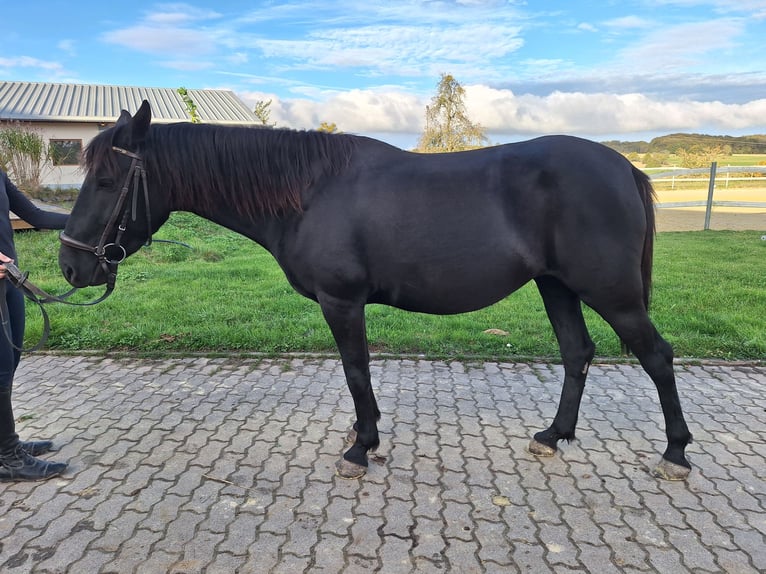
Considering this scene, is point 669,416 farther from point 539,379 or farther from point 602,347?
point 602,347

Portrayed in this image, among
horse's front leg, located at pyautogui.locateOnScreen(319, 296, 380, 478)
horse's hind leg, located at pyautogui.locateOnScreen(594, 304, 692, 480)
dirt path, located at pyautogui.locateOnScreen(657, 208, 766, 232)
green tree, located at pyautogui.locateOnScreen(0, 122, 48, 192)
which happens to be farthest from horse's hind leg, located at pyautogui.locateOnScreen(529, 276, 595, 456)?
green tree, located at pyautogui.locateOnScreen(0, 122, 48, 192)

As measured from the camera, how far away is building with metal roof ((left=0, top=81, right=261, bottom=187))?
19.9 m

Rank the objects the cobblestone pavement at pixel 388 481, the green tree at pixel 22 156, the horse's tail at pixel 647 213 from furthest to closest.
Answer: the green tree at pixel 22 156, the horse's tail at pixel 647 213, the cobblestone pavement at pixel 388 481

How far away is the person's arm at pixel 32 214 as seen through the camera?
3053 millimetres

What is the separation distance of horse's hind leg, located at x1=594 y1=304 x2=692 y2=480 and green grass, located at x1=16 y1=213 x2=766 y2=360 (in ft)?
6.37

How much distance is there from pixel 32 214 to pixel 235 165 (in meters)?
1.46

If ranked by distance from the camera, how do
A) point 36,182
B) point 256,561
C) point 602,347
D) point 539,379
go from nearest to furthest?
1. point 256,561
2. point 539,379
3. point 602,347
4. point 36,182

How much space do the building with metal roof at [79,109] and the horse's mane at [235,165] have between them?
17012 millimetres

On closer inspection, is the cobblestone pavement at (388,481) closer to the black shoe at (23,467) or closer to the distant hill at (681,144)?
the black shoe at (23,467)

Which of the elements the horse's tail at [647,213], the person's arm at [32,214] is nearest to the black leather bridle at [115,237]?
the person's arm at [32,214]

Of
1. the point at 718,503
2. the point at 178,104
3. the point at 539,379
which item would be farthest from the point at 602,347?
the point at 178,104

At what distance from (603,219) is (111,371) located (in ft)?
14.2

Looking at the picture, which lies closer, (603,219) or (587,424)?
(603,219)

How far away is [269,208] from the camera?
2.76 m
